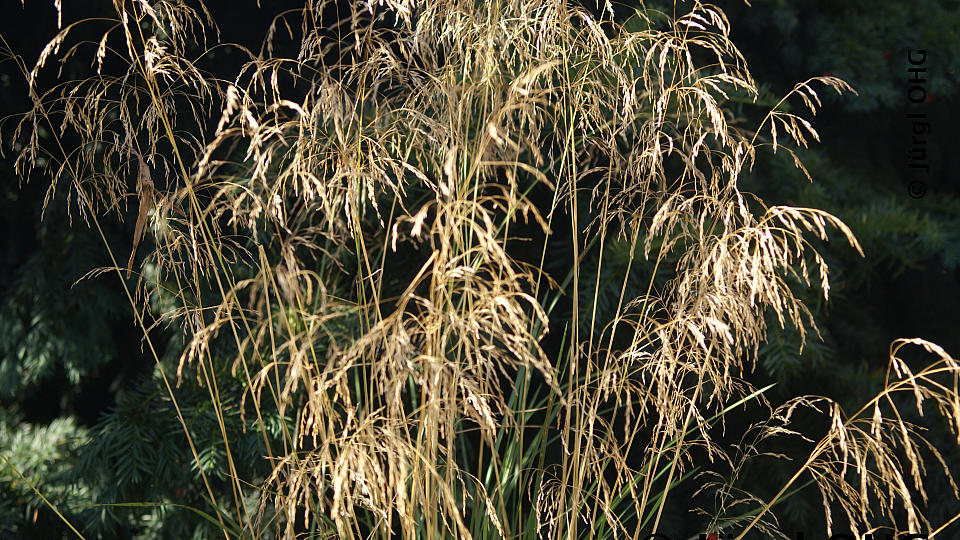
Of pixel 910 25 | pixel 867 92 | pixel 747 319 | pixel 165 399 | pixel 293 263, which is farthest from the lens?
pixel 910 25

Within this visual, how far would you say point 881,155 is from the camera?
2.67 m

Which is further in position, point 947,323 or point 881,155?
point 881,155

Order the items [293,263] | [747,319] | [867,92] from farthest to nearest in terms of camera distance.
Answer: [867,92]
[747,319]
[293,263]

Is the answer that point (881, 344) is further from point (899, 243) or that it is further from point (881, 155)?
point (881, 155)

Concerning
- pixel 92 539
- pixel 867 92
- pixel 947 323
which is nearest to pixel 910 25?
pixel 867 92

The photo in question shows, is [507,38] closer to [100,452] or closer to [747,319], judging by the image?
[747,319]

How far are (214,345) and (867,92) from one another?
1.90 meters

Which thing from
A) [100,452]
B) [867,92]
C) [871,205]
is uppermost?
[867,92]

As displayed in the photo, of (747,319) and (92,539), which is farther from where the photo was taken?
(92,539)

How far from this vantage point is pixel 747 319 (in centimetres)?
93

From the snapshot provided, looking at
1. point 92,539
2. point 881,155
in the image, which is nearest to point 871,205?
point 881,155

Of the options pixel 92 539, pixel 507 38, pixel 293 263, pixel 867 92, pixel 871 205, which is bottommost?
pixel 92 539

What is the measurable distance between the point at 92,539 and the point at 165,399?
38 cm

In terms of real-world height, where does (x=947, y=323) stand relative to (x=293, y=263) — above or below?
below
